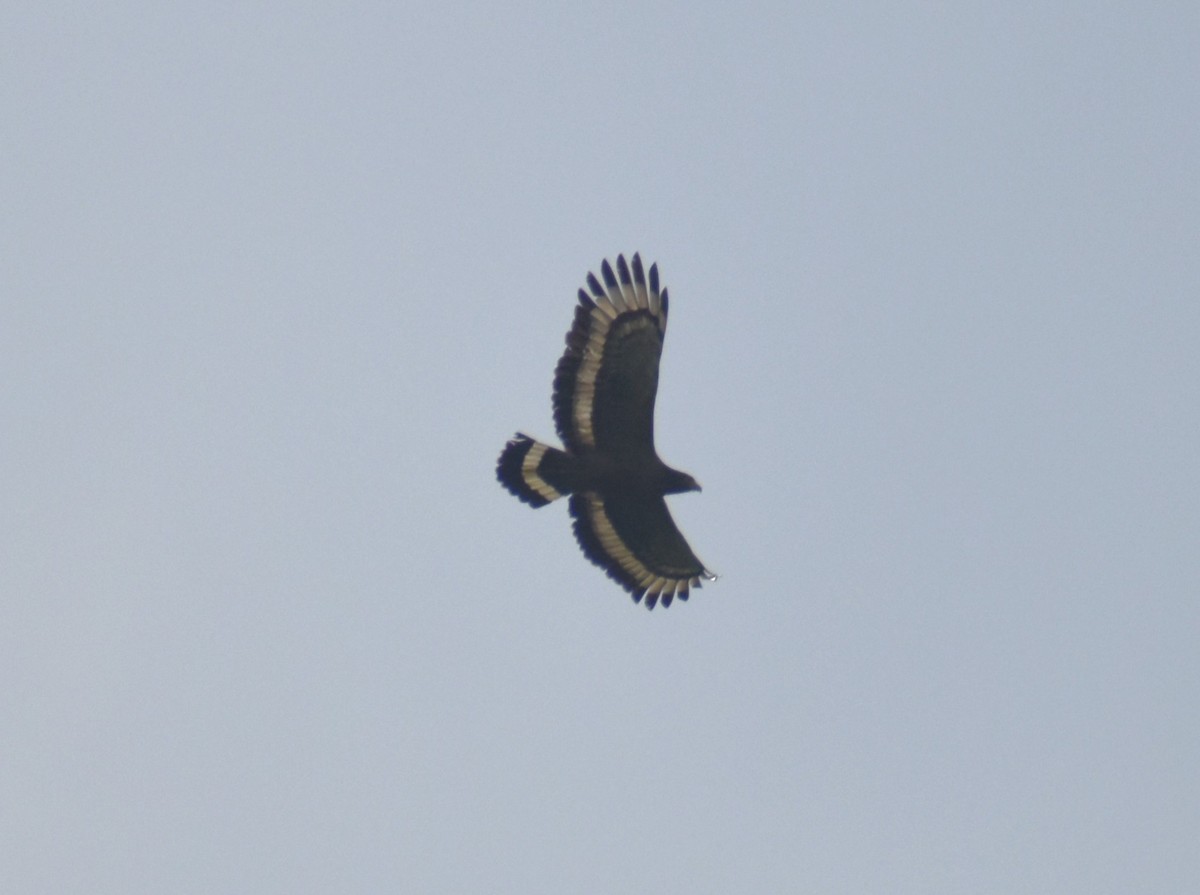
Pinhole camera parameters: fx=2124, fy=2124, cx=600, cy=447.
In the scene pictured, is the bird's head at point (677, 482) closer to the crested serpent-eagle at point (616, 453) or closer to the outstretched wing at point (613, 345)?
the crested serpent-eagle at point (616, 453)

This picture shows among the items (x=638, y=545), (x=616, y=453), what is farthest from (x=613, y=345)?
(x=638, y=545)

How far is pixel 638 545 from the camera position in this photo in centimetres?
2253

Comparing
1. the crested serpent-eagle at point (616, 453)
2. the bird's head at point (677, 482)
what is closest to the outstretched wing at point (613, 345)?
the crested serpent-eagle at point (616, 453)

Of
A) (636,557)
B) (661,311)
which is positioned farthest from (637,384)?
(636,557)

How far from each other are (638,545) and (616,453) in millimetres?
1377

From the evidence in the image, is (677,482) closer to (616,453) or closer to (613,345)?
(616,453)

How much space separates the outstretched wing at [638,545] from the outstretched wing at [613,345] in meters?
1.25

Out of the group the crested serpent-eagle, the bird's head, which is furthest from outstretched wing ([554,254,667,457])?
the bird's head

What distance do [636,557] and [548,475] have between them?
61.8 inches

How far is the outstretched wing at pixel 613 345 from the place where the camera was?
69.1ft

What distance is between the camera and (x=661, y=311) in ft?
69.2

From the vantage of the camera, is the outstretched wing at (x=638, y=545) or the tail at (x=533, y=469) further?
the outstretched wing at (x=638, y=545)

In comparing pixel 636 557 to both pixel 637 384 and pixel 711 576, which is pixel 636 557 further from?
pixel 637 384

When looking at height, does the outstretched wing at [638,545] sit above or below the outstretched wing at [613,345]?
below
